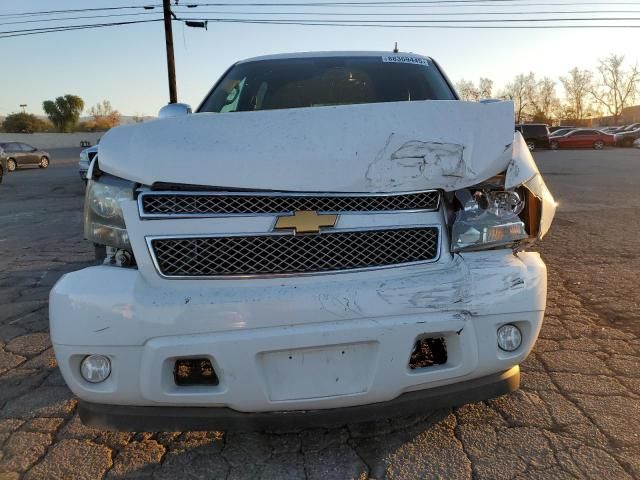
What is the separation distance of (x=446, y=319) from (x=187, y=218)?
3.24 ft

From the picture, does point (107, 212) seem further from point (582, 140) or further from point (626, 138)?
point (626, 138)

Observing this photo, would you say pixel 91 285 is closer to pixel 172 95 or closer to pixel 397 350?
pixel 397 350

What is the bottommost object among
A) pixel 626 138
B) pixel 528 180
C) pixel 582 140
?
pixel 626 138

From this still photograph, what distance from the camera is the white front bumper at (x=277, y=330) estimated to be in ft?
5.56

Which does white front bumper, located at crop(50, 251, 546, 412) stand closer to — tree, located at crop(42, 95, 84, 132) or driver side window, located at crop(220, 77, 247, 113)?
driver side window, located at crop(220, 77, 247, 113)

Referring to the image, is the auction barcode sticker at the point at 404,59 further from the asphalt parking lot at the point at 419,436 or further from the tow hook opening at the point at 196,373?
the tow hook opening at the point at 196,373

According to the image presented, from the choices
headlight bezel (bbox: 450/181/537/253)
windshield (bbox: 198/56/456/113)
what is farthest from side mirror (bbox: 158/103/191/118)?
headlight bezel (bbox: 450/181/537/253)

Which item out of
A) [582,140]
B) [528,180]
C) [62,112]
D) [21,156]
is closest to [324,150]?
[528,180]

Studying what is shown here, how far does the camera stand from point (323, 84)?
11.6 ft

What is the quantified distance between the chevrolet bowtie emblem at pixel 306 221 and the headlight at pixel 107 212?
591 mm

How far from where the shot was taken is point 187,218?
5.86 feet

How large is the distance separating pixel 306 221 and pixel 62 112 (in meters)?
97.1

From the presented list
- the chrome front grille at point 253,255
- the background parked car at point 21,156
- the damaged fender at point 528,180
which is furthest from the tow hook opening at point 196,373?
the background parked car at point 21,156

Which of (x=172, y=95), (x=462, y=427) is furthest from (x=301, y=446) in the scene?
(x=172, y=95)
